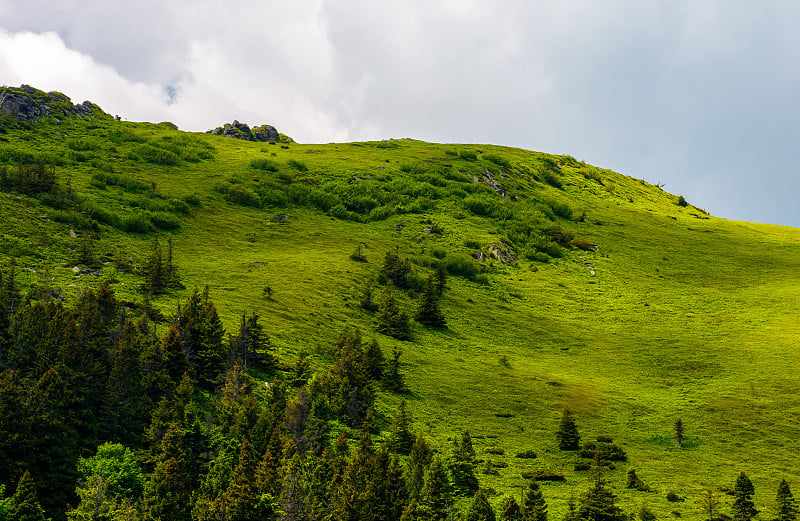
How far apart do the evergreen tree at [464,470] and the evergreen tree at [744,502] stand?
20425 mm

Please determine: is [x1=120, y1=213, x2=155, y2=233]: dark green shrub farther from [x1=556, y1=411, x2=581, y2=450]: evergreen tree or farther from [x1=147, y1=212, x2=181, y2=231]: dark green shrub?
[x1=556, y1=411, x2=581, y2=450]: evergreen tree

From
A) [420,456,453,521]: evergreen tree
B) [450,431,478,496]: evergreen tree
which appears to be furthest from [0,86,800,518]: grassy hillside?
[420,456,453,521]: evergreen tree

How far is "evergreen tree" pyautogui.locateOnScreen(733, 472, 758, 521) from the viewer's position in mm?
44469

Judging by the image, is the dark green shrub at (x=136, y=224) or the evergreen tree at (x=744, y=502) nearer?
the evergreen tree at (x=744, y=502)

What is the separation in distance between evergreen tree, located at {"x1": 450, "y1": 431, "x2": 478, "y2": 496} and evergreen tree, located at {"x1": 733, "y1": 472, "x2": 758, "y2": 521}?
804 inches

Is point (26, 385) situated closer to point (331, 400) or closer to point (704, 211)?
point (331, 400)

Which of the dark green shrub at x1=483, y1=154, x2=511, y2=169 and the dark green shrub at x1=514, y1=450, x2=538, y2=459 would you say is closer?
the dark green shrub at x1=514, y1=450, x2=538, y2=459

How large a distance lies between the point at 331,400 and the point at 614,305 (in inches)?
2662

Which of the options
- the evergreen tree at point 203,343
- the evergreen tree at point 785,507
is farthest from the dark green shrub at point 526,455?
the evergreen tree at point 203,343

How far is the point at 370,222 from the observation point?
428ft

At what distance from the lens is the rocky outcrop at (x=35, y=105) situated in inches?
5394

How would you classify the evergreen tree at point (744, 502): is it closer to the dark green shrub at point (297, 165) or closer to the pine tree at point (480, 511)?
the pine tree at point (480, 511)

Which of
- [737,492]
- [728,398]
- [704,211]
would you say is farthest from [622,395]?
[704,211]

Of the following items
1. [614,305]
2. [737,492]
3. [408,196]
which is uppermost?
[408,196]
